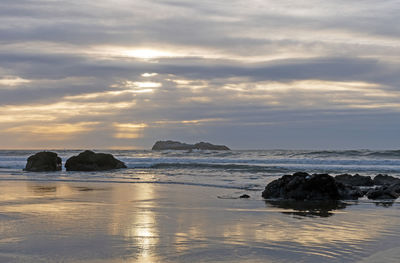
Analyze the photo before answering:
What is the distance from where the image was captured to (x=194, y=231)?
8945mm

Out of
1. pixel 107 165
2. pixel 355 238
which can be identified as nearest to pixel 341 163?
pixel 107 165

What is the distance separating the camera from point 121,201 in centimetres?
1395

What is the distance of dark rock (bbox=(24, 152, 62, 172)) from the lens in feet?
110

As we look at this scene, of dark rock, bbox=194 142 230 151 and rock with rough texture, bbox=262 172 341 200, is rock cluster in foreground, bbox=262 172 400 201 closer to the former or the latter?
rock with rough texture, bbox=262 172 341 200

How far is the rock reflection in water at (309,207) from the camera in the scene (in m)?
11.7

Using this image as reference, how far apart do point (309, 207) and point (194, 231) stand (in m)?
5.10

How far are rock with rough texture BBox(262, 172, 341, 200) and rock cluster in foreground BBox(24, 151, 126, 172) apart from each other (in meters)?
21.0

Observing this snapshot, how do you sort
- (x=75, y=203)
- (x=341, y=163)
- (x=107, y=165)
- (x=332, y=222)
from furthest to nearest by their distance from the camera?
(x=341, y=163) < (x=107, y=165) < (x=75, y=203) < (x=332, y=222)

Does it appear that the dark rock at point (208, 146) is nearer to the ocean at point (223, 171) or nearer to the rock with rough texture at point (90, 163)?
the ocean at point (223, 171)

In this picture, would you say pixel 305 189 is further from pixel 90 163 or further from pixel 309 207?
pixel 90 163

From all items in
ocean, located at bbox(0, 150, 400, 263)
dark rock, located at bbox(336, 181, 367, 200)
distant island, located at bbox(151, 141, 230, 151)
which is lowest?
ocean, located at bbox(0, 150, 400, 263)

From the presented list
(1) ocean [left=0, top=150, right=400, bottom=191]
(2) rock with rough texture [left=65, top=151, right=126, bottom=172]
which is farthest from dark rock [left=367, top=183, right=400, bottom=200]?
(2) rock with rough texture [left=65, top=151, right=126, bottom=172]

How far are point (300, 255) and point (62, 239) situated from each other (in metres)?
3.89

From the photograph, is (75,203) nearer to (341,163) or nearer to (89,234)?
(89,234)
